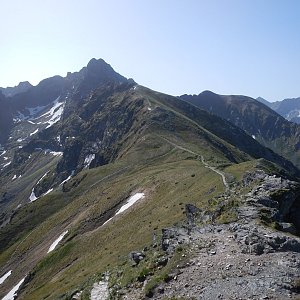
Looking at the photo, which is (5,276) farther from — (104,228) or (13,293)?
(104,228)

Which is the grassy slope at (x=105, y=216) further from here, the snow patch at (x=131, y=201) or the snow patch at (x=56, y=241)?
the snow patch at (x=56, y=241)

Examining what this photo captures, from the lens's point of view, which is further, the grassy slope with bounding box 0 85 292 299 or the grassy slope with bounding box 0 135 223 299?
the grassy slope with bounding box 0 85 292 299

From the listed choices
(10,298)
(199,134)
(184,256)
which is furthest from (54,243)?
(199,134)

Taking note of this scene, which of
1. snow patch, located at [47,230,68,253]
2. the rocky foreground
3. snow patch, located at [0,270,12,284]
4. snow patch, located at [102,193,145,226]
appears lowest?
snow patch, located at [0,270,12,284]

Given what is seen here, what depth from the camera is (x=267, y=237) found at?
29500 millimetres

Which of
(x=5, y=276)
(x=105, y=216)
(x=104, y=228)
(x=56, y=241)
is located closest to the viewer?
(x=104, y=228)

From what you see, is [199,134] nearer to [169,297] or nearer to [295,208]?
[295,208]

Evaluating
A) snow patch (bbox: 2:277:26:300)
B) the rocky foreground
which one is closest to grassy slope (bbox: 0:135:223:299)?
snow patch (bbox: 2:277:26:300)

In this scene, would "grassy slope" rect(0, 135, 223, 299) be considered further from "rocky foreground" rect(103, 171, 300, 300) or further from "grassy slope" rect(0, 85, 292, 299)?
"rocky foreground" rect(103, 171, 300, 300)

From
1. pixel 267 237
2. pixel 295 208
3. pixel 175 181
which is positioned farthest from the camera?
pixel 175 181

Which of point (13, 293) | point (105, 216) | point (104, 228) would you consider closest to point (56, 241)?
point (105, 216)

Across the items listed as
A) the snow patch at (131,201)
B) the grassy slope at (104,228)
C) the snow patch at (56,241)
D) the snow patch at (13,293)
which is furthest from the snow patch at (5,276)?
the snow patch at (131,201)

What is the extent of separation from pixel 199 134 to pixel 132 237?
126 metres

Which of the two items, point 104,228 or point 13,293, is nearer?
point 13,293
